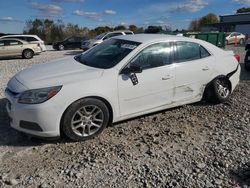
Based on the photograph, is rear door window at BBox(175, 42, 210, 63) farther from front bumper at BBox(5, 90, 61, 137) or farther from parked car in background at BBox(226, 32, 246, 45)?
parked car in background at BBox(226, 32, 246, 45)

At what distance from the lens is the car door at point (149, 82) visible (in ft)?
14.3

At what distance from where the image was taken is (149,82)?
14.8 ft

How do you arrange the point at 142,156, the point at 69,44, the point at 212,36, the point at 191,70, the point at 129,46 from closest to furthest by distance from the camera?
the point at 142,156 < the point at 129,46 < the point at 191,70 < the point at 212,36 < the point at 69,44

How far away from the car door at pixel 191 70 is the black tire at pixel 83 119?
1500 mm

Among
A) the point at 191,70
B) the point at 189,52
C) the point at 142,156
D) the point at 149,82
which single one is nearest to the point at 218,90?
the point at 191,70

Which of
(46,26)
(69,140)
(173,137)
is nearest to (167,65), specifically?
(173,137)

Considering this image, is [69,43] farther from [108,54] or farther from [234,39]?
[108,54]

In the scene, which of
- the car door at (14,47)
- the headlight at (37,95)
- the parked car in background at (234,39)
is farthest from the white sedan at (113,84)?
the parked car in background at (234,39)

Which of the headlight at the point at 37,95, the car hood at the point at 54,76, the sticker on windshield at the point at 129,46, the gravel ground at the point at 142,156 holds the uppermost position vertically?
the sticker on windshield at the point at 129,46

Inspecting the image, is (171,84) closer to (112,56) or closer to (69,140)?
(112,56)

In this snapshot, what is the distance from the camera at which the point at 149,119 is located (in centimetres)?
498

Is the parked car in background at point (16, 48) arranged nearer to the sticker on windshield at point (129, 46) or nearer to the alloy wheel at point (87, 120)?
the sticker on windshield at point (129, 46)

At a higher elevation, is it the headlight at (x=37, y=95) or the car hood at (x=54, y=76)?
the car hood at (x=54, y=76)

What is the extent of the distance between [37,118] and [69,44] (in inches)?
898
